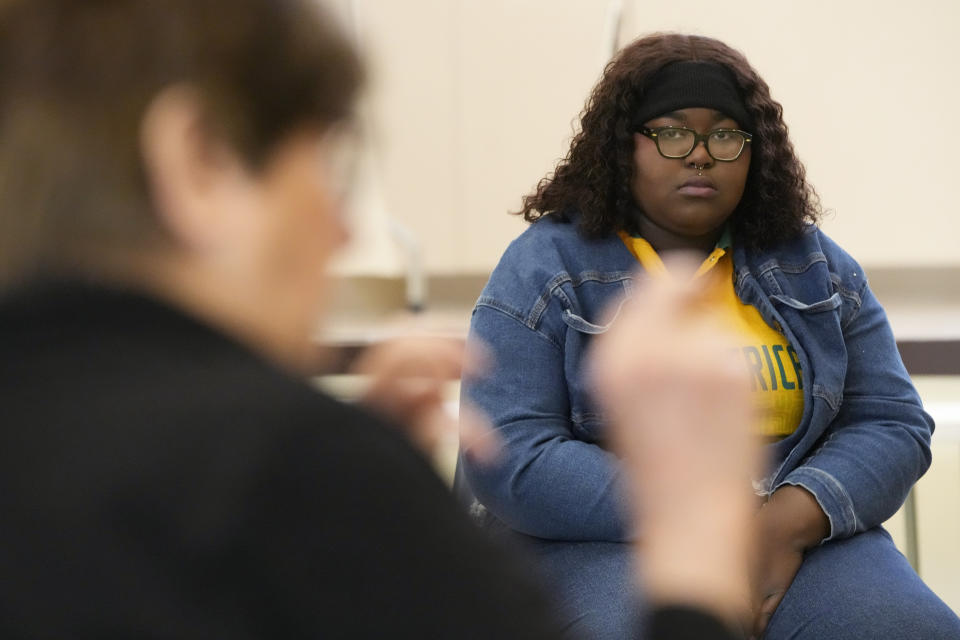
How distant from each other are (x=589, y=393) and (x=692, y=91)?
0.56 m

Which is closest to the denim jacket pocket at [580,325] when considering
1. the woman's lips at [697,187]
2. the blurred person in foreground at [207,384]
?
the woman's lips at [697,187]

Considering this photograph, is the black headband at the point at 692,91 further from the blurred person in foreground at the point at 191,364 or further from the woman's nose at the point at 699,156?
the blurred person in foreground at the point at 191,364

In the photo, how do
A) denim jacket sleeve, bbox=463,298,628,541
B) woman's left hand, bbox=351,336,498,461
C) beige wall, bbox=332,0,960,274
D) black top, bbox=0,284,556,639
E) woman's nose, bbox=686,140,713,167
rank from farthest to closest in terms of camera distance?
beige wall, bbox=332,0,960,274
woman's nose, bbox=686,140,713,167
denim jacket sleeve, bbox=463,298,628,541
woman's left hand, bbox=351,336,498,461
black top, bbox=0,284,556,639

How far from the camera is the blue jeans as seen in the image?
1.39 metres

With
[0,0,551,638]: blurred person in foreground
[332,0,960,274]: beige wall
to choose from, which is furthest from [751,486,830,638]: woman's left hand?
[332,0,960,274]: beige wall

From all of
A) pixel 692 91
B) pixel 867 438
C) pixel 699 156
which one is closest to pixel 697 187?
pixel 699 156

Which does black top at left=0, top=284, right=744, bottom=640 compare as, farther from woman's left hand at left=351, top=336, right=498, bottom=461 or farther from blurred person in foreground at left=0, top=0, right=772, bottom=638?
woman's left hand at left=351, top=336, right=498, bottom=461

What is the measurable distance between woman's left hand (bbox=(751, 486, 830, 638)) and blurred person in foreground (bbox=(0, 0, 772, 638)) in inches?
38.1

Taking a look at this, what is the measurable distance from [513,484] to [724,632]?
37.9 inches

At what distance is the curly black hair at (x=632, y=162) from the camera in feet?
5.74

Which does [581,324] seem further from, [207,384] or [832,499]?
[207,384]

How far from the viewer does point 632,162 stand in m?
1.76

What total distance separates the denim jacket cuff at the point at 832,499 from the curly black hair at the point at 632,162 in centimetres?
44

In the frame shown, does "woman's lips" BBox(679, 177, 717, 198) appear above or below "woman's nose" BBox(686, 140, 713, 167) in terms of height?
below
